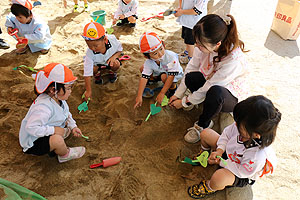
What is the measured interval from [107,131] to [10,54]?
185cm

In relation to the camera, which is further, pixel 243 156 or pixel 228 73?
pixel 228 73

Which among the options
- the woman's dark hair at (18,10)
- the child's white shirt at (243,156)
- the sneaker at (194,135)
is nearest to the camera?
the child's white shirt at (243,156)

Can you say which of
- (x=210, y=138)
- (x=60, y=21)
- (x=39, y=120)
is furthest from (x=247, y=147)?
(x=60, y=21)

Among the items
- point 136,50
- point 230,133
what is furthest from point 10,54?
point 230,133

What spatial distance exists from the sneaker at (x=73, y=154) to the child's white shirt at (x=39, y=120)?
22 cm

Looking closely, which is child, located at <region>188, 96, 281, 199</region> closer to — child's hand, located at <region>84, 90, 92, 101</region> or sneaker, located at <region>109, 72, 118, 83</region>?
child's hand, located at <region>84, 90, 92, 101</region>

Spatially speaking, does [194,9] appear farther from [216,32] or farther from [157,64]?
[216,32]

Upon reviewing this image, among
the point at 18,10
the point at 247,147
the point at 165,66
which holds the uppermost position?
the point at 18,10

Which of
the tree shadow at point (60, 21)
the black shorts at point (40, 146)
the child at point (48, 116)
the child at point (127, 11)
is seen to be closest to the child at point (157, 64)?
the child at point (48, 116)

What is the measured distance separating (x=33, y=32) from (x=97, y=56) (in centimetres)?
114

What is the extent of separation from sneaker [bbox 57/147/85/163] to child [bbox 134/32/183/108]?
0.61 m

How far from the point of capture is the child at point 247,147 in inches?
42.0

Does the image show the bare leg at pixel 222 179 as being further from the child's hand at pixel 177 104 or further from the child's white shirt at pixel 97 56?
the child's white shirt at pixel 97 56

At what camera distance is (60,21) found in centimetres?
353
